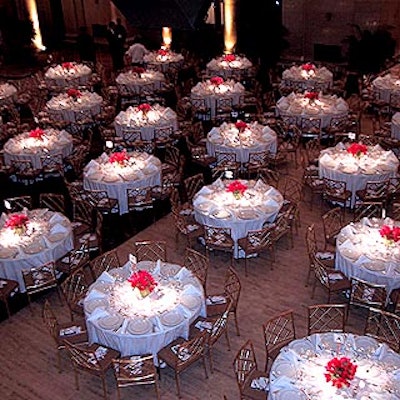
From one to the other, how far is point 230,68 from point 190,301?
1220 cm

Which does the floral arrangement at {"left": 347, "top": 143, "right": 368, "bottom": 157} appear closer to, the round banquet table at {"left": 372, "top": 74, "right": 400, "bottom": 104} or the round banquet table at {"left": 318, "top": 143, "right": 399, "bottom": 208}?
the round banquet table at {"left": 318, "top": 143, "right": 399, "bottom": 208}

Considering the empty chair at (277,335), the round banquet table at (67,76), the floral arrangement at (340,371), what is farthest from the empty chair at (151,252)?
the round banquet table at (67,76)

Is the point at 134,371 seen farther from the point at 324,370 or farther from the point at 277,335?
the point at 324,370

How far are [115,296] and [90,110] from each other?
338 inches

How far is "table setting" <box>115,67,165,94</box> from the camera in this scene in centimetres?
1684

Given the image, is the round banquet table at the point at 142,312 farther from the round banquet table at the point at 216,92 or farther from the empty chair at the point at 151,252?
the round banquet table at the point at 216,92

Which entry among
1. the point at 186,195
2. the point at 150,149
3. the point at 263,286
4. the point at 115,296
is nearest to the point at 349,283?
the point at 263,286

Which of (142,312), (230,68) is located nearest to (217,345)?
A: (142,312)

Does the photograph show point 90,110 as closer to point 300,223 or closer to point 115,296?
point 300,223

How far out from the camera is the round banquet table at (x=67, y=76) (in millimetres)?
17891

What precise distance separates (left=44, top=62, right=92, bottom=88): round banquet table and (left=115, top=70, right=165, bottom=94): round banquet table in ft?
5.14

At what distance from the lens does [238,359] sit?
617cm

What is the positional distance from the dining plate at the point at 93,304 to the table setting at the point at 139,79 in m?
10.6

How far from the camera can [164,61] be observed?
63.4 feet
